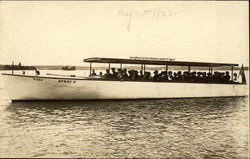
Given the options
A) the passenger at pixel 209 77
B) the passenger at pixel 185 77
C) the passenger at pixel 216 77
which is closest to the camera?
the passenger at pixel 185 77

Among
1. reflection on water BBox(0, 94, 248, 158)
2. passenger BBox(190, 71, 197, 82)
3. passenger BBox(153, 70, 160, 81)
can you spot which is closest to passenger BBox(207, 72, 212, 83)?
passenger BBox(190, 71, 197, 82)

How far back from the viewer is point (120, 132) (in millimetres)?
12227

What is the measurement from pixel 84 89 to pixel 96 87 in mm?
757

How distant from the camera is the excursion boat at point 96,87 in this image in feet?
66.5

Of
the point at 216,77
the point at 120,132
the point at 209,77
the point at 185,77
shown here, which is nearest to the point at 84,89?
the point at 185,77

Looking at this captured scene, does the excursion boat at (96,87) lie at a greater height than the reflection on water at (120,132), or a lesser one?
greater

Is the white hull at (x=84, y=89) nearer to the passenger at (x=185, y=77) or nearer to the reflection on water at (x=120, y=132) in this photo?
the passenger at (x=185, y=77)

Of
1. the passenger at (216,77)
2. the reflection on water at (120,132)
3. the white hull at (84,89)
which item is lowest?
the reflection on water at (120,132)

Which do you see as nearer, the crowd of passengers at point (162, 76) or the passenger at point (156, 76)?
the crowd of passengers at point (162, 76)

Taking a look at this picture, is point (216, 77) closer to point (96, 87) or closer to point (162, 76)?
point (162, 76)

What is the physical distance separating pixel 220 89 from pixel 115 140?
697 inches

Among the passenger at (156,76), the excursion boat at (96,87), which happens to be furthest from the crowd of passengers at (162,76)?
the excursion boat at (96,87)

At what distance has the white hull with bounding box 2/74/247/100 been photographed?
66.5 feet

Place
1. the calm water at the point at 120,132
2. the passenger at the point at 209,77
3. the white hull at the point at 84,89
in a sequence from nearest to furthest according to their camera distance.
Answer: the calm water at the point at 120,132
the white hull at the point at 84,89
the passenger at the point at 209,77
